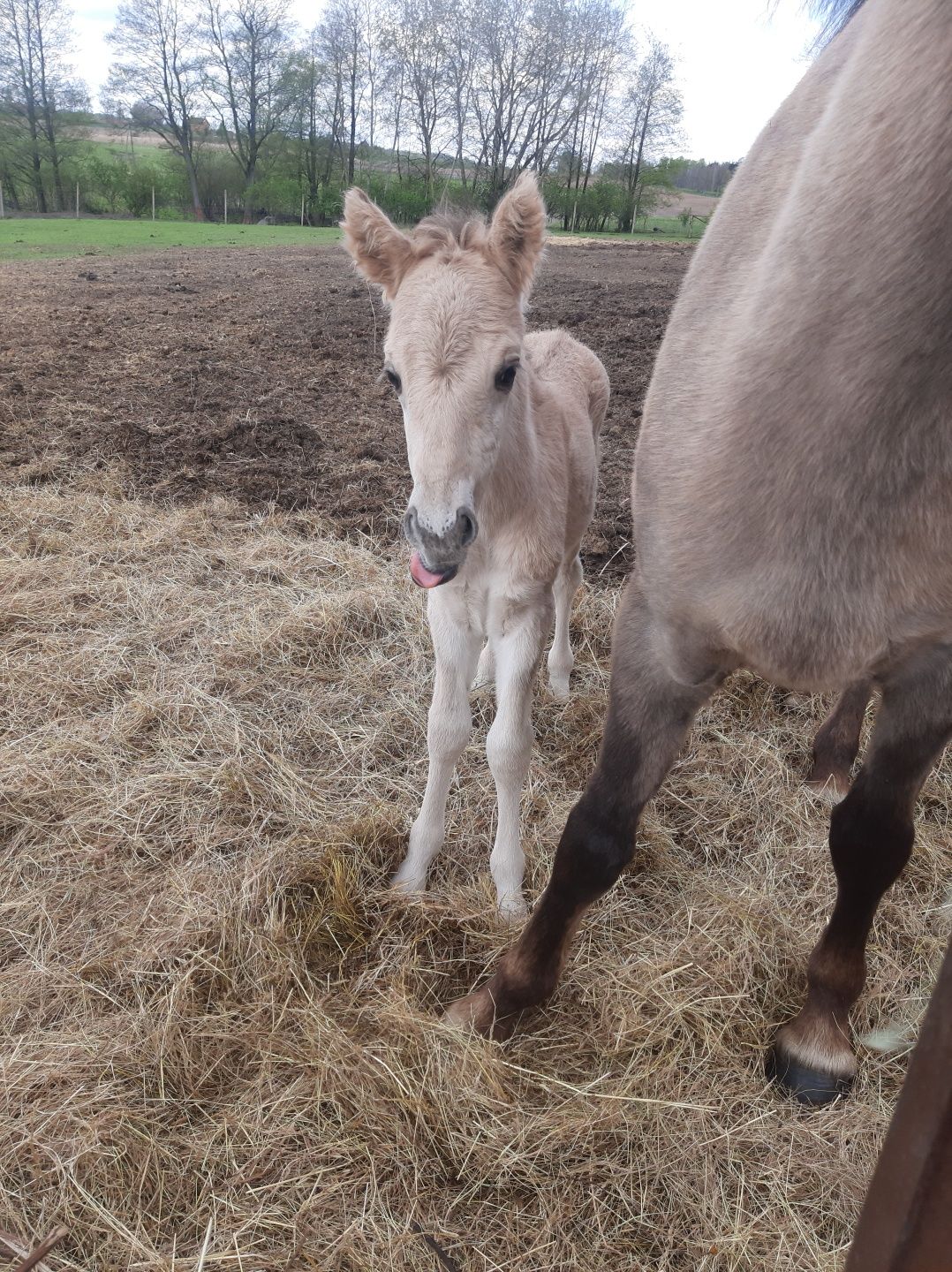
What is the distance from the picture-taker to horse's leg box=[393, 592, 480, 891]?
2270 mm

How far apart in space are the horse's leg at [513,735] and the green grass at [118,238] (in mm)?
16082

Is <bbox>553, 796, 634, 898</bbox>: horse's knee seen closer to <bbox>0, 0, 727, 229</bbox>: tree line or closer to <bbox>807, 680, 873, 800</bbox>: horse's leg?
<bbox>807, 680, 873, 800</bbox>: horse's leg

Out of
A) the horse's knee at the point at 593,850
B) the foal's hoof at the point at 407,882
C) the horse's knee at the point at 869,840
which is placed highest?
the horse's knee at the point at 869,840

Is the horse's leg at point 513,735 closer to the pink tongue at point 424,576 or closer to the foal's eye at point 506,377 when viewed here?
the pink tongue at point 424,576

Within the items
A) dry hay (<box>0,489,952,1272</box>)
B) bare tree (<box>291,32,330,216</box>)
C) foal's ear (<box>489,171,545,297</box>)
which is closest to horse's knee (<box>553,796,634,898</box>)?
dry hay (<box>0,489,952,1272</box>)

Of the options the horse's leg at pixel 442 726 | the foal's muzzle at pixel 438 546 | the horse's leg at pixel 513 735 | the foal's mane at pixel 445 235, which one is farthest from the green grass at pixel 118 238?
the foal's muzzle at pixel 438 546

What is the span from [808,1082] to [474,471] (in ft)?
5.18

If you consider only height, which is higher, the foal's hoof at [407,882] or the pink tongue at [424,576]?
the pink tongue at [424,576]

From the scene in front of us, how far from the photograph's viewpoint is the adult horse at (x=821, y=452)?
0.95 metres

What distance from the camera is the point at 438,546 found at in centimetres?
172

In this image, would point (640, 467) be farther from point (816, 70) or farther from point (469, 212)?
point (469, 212)

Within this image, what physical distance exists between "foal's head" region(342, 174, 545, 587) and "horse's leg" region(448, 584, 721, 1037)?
0.45 metres

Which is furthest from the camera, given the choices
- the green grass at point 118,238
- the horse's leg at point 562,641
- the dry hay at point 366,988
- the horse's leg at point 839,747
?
the green grass at point 118,238

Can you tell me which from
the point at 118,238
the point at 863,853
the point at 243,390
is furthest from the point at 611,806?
the point at 118,238
